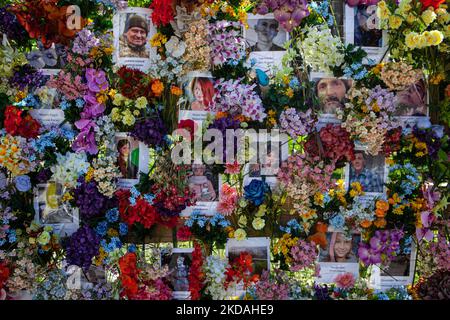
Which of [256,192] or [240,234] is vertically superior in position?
[256,192]

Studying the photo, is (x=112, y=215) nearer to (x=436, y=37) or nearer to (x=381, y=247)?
(x=381, y=247)

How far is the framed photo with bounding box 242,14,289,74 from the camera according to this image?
8.11 feet

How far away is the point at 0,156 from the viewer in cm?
239

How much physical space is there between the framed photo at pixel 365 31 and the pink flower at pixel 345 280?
46.9 inches

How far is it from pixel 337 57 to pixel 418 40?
39 centimetres

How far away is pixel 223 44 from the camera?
7.93ft

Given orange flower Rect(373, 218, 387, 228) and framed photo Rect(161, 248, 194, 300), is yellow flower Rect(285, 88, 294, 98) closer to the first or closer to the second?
orange flower Rect(373, 218, 387, 228)

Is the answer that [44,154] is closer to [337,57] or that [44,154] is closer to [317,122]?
[317,122]

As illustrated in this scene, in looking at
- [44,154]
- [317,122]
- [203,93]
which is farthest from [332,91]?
[44,154]

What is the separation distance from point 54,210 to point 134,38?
103 cm

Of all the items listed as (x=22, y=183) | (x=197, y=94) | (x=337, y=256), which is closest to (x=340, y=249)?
(x=337, y=256)

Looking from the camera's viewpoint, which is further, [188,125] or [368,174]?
[368,174]

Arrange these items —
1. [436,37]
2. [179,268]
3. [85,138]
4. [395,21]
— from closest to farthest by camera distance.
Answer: [436,37]
[395,21]
[85,138]
[179,268]

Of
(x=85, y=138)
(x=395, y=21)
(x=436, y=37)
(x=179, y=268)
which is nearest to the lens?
(x=436, y=37)
